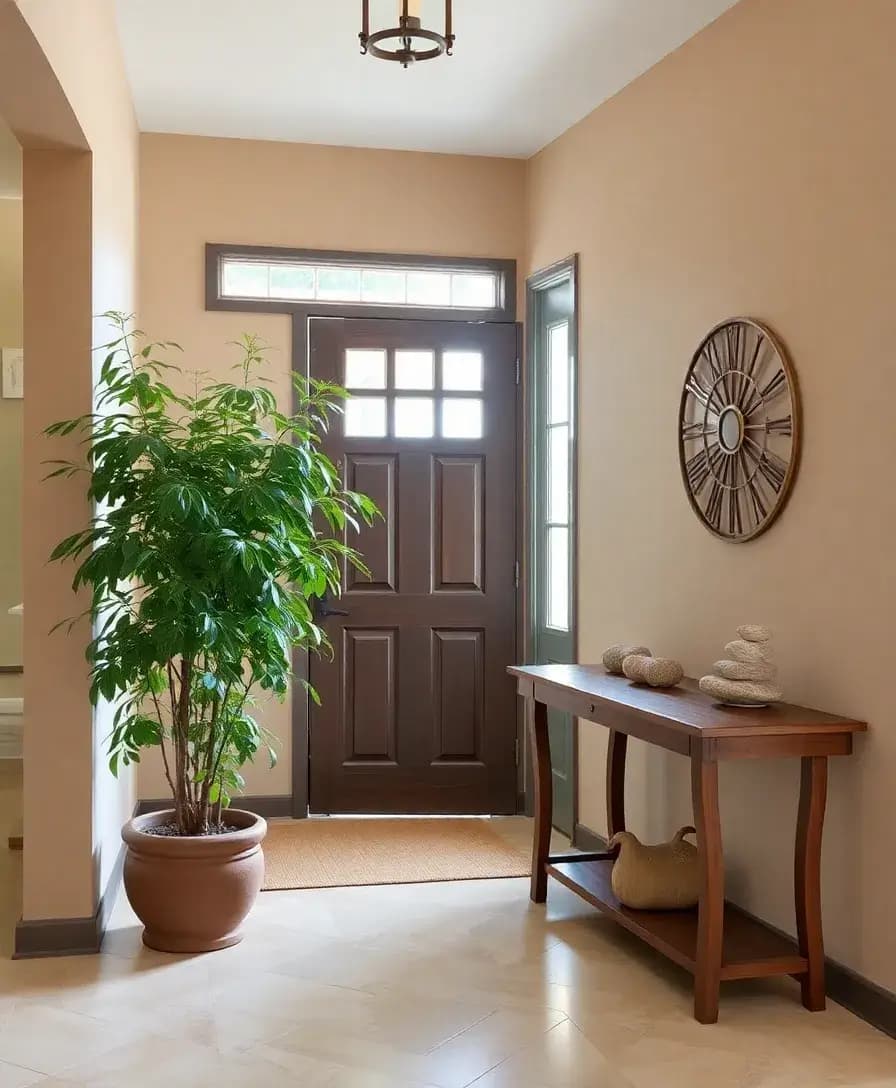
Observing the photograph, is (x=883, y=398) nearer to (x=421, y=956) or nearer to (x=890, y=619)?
(x=890, y=619)

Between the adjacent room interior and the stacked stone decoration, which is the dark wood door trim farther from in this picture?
the stacked stone decoration

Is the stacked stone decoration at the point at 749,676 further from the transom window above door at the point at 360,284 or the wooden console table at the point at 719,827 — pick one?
the transom window above door at the point at 360,284

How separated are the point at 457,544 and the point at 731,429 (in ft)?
6.48

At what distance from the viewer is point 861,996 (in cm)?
324

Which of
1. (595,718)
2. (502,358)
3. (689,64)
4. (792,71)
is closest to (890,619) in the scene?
(595,718)

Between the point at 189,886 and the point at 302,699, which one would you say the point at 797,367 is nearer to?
the point at 189,886

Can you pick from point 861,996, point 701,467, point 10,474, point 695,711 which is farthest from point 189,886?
point 10,474

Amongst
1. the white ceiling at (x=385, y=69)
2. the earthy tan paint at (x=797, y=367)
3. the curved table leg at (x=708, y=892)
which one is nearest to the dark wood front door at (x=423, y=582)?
the earthy tan paint at (x=797, y=367)

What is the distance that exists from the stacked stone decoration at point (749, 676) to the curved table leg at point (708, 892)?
0.82 feet

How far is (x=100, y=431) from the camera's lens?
370cm

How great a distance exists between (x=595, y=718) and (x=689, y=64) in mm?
2246

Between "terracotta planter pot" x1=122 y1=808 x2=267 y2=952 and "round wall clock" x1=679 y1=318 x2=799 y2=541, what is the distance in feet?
5.97

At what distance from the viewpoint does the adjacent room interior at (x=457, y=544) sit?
10.6 ft

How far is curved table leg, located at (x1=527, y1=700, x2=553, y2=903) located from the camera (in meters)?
4.26
